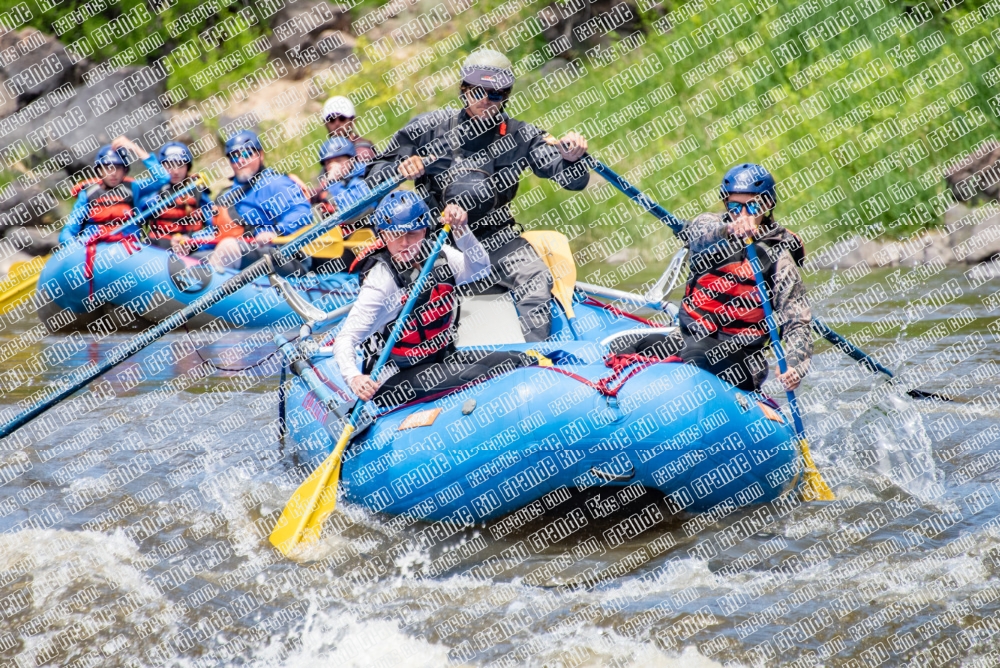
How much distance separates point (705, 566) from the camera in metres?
5.00

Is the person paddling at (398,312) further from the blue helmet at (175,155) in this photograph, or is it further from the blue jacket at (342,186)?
the blue helmet at (175,155)

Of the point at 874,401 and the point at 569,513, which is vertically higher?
the point at 569,513

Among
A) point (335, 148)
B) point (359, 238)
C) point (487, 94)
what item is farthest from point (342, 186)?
point (487, 94)

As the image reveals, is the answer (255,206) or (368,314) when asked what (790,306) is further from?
(255,206)

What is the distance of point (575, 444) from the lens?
4773mm

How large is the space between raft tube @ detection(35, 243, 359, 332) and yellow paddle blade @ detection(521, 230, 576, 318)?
3.25 m

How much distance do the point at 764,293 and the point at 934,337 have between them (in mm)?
3864

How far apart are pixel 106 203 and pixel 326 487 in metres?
5.98

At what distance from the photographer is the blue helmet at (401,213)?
5137 mm

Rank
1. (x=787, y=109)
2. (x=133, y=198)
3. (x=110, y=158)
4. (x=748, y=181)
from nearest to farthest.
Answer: (x=748, y=181), (x=110, y=158), (x=133, y=198), (x=787, y=109)

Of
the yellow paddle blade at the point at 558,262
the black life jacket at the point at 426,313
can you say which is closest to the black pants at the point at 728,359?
the black life jacket at the point at 426,313

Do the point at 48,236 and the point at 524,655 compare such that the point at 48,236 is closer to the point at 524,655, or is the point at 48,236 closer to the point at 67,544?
the point at 67,544

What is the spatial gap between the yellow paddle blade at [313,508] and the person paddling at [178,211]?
16.9 ft

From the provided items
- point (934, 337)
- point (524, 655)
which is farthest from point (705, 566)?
point (934, 337)
